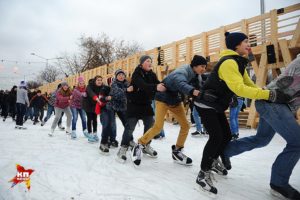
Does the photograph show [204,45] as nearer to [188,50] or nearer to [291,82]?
[188,50]

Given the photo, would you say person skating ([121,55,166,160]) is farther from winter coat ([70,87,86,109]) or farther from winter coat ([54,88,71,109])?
winter coat ([54,88,71,109])

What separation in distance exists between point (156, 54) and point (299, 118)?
9.49 m

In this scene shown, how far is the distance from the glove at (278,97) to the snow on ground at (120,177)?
119cm

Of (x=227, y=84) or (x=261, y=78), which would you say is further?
(x=261, y=78)

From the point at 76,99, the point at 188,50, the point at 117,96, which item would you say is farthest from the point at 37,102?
the point at 117,96

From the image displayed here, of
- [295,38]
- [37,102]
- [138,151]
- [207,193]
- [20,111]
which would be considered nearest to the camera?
[207,193]


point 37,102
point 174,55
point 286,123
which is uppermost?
point 174,55

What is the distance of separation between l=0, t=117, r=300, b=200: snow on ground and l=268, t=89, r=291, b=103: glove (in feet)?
3.89

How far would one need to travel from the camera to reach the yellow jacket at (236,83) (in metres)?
2.82

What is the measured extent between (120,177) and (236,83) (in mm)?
2175

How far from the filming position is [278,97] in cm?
284

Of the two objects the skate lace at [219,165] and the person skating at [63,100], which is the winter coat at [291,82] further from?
the person skating at [63,100]

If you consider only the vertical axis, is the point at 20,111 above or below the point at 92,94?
below

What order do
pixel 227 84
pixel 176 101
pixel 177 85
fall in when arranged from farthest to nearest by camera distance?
1. pixel 176 101
2. pixel 177 85
3. pixel 227 84
